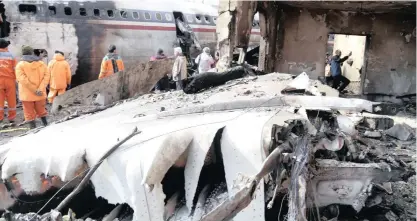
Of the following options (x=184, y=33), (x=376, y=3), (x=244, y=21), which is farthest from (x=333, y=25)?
(x=184, y=33)

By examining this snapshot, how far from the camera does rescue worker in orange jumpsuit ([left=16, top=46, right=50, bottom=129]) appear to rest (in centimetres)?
740

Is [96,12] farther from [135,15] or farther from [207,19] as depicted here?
[207,19]

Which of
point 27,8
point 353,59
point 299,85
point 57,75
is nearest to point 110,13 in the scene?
point 27,8

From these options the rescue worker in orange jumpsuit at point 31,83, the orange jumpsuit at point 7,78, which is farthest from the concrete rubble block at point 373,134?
the orange jumpsuit at point 7,78

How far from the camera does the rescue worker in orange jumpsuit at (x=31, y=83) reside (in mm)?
7398

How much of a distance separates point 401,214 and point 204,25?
12076mm

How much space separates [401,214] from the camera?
413 centimetres

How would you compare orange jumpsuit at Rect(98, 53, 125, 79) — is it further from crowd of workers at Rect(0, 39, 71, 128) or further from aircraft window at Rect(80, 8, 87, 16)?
aircraft window at Rect(80, 8, 87, 16)

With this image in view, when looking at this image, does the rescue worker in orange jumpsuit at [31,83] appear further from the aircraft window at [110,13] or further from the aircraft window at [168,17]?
the aircraft window at [168,17]

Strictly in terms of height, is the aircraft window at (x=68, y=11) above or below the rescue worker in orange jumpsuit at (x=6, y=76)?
above

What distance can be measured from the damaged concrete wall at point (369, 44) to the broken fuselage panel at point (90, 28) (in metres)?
4.89

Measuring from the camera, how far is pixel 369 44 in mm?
10656

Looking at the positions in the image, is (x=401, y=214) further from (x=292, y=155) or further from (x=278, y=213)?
(x=292, y=155)

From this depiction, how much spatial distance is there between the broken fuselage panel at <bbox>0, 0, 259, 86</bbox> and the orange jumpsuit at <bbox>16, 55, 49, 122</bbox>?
4.78m
